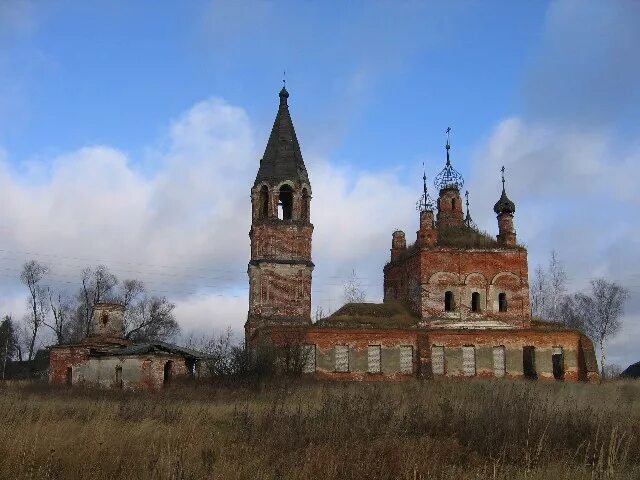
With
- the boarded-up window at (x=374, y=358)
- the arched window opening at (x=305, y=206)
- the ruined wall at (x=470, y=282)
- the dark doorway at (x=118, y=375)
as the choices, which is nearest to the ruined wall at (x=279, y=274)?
the arched window opening at (x=305, y=206)

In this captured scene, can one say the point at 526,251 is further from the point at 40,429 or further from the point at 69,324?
the point at 69,324

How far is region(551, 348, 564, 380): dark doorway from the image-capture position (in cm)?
3325

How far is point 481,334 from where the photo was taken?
33062 millimetres

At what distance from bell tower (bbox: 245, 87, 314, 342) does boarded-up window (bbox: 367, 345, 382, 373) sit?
139 inches

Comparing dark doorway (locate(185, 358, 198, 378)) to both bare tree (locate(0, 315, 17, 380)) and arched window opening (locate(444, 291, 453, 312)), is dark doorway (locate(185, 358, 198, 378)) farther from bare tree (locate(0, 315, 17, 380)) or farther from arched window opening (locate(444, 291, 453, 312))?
bare tree (locate(0, 315, 17, 380))

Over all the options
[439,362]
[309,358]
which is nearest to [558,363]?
[439,362]

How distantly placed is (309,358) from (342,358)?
5.18ft

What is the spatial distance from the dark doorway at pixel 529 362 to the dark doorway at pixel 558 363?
1.03 meters

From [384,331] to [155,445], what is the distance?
24.3 meters

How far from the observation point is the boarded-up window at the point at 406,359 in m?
32.1

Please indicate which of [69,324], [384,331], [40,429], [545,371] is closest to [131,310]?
[69,324]

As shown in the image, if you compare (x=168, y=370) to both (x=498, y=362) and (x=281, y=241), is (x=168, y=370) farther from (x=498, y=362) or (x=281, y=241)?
(x=498, y=362)

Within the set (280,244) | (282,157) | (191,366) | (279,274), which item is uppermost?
(282,157)

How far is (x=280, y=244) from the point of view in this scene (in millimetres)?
34094
